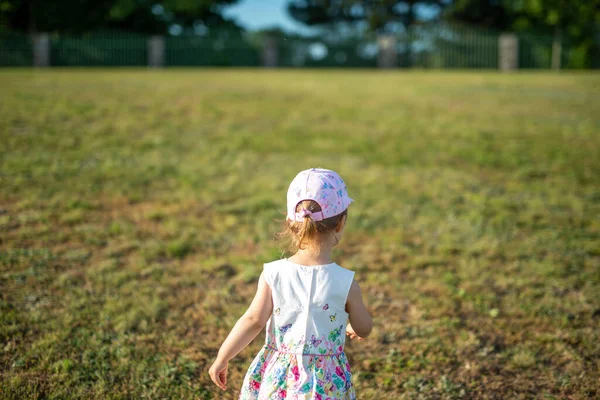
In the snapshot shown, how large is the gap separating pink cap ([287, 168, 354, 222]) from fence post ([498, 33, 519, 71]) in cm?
2834

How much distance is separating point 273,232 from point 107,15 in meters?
28.8

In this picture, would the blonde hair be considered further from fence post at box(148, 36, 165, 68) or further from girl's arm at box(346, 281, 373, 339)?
Answer: fence post at box(148, 36, 165, 68)

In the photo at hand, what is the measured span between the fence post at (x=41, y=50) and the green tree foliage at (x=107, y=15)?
482 millimetres

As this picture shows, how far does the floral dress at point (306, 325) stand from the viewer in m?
2.12

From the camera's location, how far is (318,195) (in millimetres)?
2062

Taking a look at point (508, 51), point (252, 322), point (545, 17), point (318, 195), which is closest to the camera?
point (318, 195)

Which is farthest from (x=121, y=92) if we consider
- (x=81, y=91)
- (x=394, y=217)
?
(x=394, y=217)

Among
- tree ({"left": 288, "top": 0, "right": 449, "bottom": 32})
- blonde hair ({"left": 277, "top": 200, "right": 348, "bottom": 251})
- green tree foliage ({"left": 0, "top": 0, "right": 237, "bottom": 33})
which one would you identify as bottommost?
blonde hair ({"left": 277, "top": 200, "right": 348, "bottom": 251})

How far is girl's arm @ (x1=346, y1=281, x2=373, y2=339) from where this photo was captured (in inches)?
85.1

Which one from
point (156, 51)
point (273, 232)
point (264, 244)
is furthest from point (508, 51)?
point (264, 244)

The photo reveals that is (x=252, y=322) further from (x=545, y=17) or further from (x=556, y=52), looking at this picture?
(x=545, y=17)

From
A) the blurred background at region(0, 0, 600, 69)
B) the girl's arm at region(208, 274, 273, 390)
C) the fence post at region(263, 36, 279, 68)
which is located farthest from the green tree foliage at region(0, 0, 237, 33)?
the girl's arm at region(208, 274, 273, 390)

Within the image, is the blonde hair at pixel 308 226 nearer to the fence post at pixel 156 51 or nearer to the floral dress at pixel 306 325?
the floral dress at pixel 306 325

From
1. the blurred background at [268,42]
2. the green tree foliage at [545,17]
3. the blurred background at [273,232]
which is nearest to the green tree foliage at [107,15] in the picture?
the blurred background at [268,42]
